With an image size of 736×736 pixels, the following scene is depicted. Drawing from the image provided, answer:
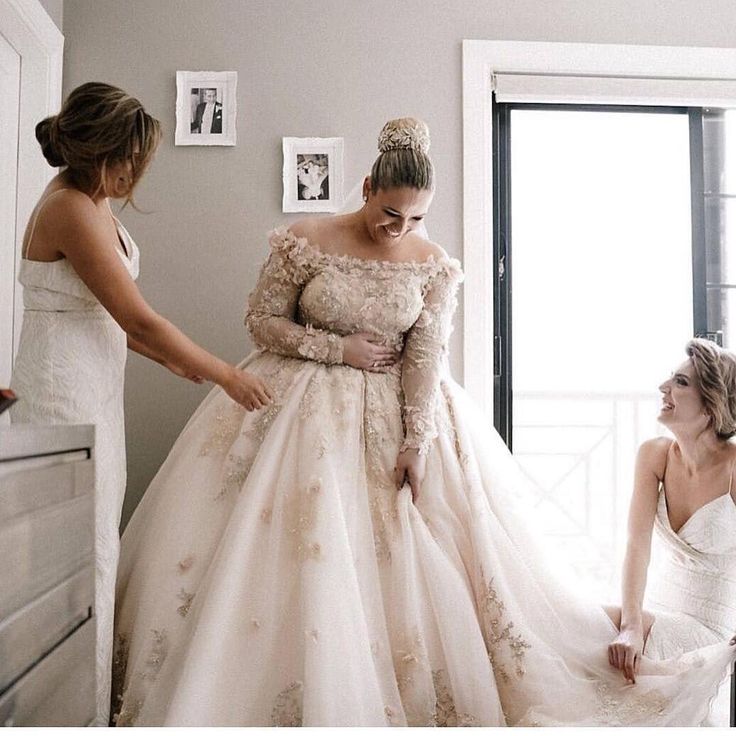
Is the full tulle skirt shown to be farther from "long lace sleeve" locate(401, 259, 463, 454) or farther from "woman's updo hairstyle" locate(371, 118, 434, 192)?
"woman's updo hairstyle" locate(371, 118, 434, 192)

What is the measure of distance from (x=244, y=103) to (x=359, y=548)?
1.82 metres

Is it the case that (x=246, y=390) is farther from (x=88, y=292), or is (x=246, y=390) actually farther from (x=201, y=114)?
(x=201, y=114)

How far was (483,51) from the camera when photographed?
3148 mm

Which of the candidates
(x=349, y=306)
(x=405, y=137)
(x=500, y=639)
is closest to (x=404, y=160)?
(x=405, y=137)

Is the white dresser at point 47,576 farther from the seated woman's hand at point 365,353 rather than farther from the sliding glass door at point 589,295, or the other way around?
the sliding glass door at point 589,295

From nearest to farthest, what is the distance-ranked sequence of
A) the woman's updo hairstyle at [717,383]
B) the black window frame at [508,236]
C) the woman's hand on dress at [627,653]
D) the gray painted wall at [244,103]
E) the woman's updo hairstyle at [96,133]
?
the woman's updo hairstyle at [96,133], the woman's hand on dress at [627,653], the woman's updo hairstyle at [717,383], the gray painted wall at [244,103], the black window frame at [508,236]

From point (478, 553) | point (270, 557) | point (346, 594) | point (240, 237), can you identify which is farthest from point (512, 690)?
point (240, 237)

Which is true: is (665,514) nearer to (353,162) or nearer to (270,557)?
(270,557)

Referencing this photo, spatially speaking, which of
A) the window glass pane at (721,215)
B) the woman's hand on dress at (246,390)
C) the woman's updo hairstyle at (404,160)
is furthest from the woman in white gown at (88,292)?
the window glass pane at (721,215)

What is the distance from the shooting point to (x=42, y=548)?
4.57 feet

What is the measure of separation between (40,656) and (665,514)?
1665mm

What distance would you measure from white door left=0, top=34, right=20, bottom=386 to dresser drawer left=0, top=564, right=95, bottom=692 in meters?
1.35

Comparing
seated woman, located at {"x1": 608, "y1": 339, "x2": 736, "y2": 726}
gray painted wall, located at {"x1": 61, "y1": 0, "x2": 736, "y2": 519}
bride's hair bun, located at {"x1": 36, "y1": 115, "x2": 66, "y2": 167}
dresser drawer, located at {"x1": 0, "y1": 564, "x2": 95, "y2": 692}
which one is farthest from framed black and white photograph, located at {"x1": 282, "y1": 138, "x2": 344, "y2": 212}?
dresser drawer, located at {"x1": 0, "y1": 564, "x2": 95, "y2": 692}

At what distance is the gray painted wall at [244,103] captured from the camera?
10.0 ft
